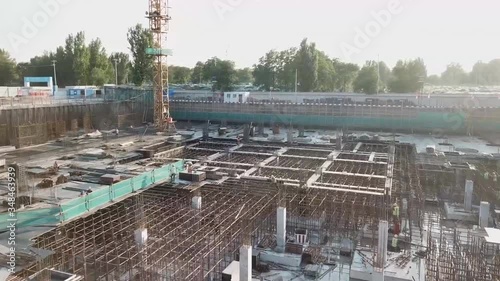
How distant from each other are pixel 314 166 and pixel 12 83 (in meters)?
45.9

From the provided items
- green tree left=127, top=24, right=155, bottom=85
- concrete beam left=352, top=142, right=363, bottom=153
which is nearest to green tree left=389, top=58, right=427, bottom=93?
concrete beam left=352, top=142, right=363, bottom=153

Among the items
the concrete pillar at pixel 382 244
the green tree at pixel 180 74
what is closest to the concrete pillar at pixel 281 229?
the concrete pillar at pixel 382 244

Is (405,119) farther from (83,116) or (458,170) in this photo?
(83,116)

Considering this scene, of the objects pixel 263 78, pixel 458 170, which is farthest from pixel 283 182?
pixel 263 78

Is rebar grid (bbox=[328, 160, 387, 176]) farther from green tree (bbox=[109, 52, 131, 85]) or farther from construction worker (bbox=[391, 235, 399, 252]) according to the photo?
green tree (bbox=[109, 52, 131, 85])

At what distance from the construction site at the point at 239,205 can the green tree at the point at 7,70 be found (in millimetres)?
27785

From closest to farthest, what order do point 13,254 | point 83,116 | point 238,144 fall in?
point 13,254
point 238,144
point 83,116

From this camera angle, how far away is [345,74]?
58.7m

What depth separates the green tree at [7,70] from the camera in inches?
1993

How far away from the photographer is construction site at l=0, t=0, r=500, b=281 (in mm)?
10570

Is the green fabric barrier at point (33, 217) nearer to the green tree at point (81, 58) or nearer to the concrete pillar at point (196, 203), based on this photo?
the concrete pillar at point (196, 203)

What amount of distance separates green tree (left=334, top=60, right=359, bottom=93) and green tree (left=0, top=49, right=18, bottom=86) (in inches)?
1621

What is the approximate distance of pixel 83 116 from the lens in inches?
1184

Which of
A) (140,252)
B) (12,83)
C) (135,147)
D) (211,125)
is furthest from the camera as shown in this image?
(12,83)
